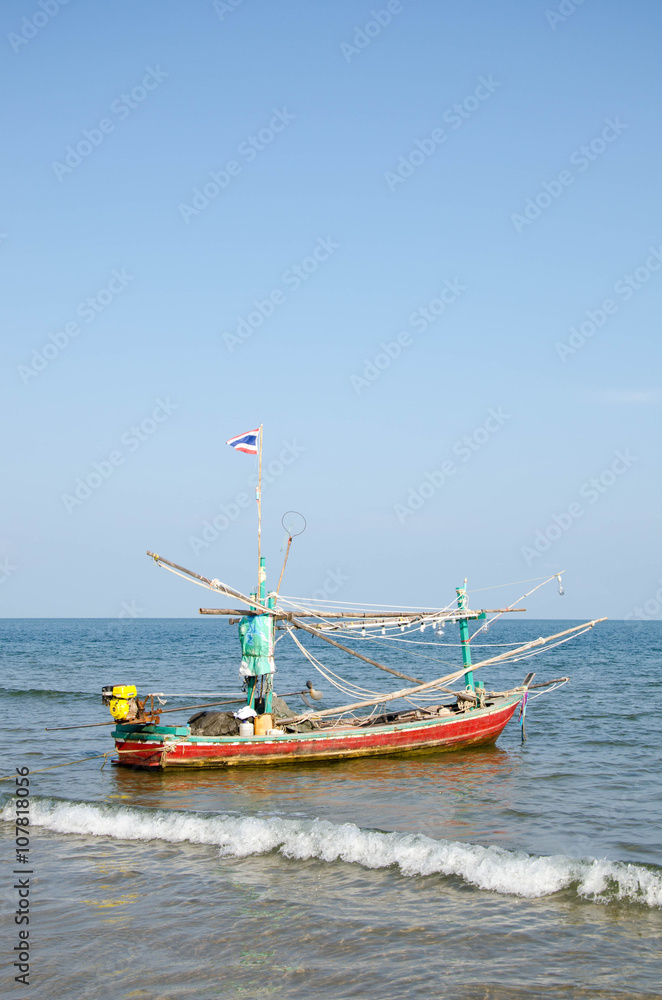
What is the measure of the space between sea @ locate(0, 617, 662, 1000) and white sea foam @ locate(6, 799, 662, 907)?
1.6 inches

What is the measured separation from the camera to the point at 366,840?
14258 millimetres

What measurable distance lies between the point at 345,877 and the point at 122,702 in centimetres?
996

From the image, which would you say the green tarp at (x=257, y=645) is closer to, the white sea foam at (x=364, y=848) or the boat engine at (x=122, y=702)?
the boat engine at (x=122, y=702)

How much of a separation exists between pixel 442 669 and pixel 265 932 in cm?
4892

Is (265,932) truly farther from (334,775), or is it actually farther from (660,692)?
(660,692)

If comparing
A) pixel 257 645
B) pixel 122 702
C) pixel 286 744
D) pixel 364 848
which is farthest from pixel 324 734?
pixel 364 848

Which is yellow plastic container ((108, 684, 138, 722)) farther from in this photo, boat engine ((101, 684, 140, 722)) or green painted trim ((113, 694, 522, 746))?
green painted trim ((113, 694, 522, 746))

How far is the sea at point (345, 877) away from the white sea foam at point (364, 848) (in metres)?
0.04

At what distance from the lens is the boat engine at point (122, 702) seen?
20969 millimetres

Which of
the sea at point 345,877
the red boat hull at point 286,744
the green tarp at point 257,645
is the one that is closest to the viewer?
the sea at point 345,877

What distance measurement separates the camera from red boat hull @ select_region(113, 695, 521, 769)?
2064cm

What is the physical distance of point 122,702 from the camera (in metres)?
21.0

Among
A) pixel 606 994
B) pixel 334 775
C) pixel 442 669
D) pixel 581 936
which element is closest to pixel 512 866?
pixel 581 936

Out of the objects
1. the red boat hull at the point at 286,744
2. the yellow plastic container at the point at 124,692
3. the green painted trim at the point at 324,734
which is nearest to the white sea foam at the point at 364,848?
the red boat hull at the point at 286,744
